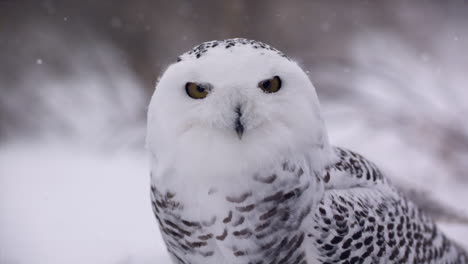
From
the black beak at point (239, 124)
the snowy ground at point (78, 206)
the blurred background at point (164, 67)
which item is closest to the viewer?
the black beak at point (239, 124)

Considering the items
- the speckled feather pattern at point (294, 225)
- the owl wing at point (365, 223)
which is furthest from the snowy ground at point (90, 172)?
the speckled feather pattern at point (294, 225)

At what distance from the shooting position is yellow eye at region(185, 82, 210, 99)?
0.79m

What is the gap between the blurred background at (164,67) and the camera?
205 cm

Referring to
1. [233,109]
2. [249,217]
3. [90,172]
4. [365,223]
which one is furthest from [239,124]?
[90,172]

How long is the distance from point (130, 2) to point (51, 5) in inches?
15.3

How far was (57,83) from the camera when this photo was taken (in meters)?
2.36

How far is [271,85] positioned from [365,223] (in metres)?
0.37

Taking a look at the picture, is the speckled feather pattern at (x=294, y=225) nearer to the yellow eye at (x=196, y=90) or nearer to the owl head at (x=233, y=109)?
the owl head at (x=233, y=109)

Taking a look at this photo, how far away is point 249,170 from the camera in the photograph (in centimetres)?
86

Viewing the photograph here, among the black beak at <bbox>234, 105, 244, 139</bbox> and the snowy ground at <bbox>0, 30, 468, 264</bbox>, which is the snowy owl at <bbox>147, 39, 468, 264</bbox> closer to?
the black beak at <bbox>234, 105, 244, 139</bbox>

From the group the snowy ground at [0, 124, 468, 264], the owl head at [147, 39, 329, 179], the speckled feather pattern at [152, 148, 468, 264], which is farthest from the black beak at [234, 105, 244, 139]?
the snowy ground at [0, 124, 468, 264]

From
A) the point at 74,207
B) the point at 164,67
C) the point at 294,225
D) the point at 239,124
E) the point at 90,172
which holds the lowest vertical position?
the point at 294,225

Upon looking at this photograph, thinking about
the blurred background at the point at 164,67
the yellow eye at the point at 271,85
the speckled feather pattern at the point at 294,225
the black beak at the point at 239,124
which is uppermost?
the blurred background at the point at 164,67

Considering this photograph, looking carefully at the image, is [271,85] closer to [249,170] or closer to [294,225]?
[249,170]
